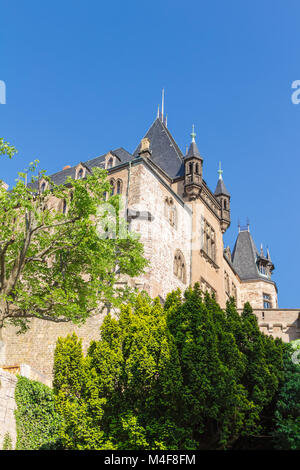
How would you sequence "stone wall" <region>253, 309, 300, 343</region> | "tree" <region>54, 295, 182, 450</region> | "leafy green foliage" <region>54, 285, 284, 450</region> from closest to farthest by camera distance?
"tree" <region>54, 295, 182, 450</region> < "leafy green foliage" <region>54, 285, 284, 450</region> < "stone wall" <region>253, 309, 300, 343</region>

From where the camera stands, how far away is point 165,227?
101ft

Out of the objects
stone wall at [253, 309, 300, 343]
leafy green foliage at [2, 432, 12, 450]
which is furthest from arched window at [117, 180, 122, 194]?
leafy green foliage at [2, 432, 12, 450]

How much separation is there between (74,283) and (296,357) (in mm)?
8818

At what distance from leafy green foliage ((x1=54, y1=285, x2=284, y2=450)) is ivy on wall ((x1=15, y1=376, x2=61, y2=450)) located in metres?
1.84

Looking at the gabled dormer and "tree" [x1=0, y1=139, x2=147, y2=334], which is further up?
the gabled dormer

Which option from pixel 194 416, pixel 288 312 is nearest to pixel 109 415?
pixel 194 416

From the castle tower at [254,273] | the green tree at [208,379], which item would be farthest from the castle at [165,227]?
the green tree at [208,379]

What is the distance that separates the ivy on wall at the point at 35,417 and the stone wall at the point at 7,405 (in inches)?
6.0

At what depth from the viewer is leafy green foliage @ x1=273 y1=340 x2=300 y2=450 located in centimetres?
1542

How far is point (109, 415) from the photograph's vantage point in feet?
47.5

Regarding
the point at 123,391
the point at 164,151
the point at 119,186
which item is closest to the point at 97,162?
the point at 164,151

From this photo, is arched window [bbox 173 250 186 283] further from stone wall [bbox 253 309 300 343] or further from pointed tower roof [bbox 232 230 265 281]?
pointed tower roof [bbox 232 230 265 281]

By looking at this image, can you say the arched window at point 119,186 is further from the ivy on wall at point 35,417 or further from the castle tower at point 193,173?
the ivy on wall at point 35,417
